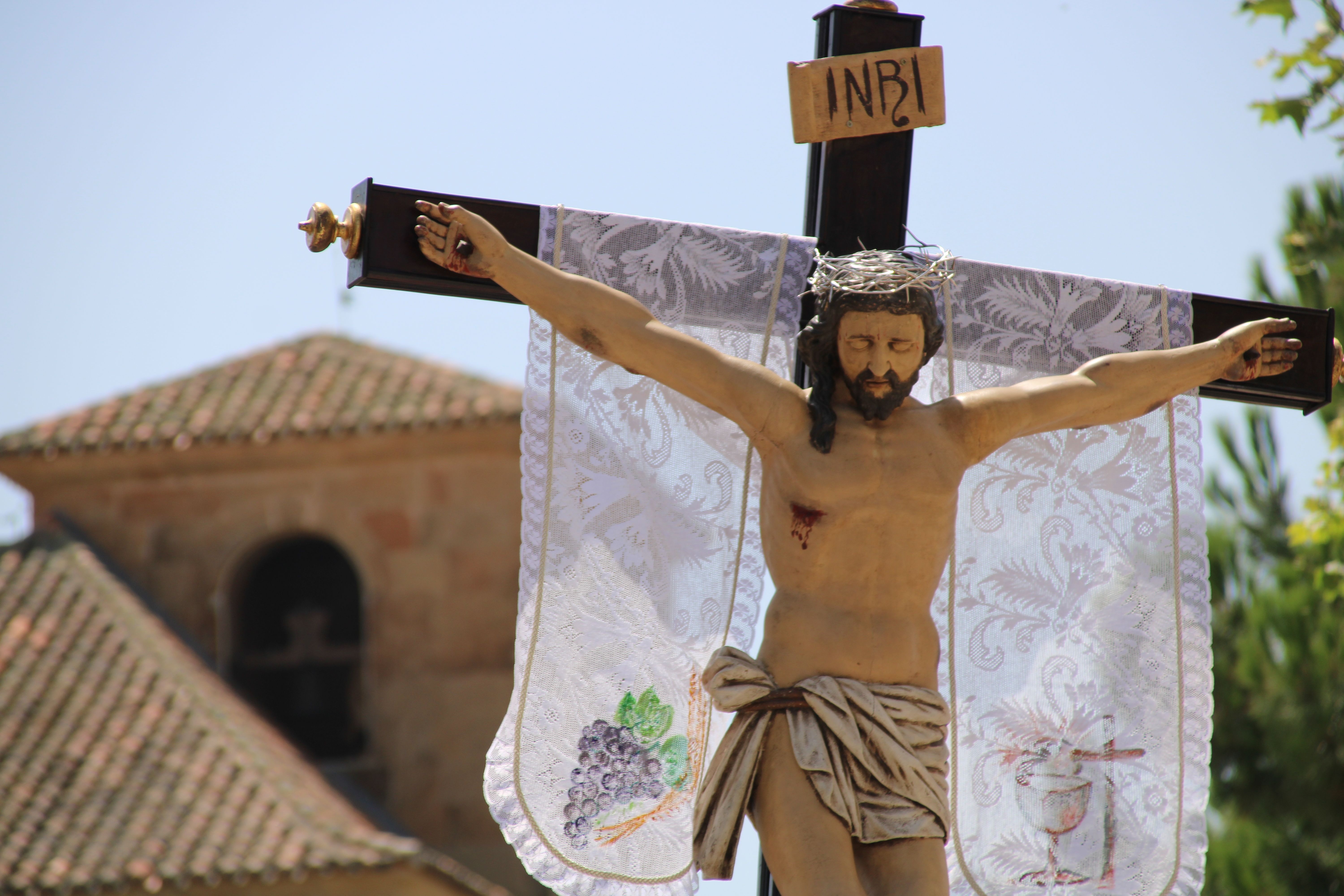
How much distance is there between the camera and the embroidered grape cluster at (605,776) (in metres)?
4.18

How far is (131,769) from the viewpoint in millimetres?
13562

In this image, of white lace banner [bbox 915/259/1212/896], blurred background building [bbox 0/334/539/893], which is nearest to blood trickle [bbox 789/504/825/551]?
white lace banner [bbox 915/259/1212/896]

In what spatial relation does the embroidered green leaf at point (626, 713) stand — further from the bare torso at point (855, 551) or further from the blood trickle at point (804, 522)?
the blood trickle at point (804, 522)

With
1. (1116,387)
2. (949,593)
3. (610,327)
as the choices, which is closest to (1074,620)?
(949,593)

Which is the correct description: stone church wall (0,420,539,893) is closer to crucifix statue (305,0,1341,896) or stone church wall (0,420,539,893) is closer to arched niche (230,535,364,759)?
arched niche (230,535,364,759)

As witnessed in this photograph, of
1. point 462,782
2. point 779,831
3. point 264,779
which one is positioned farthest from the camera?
point 462,782

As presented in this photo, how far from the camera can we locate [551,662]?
4.26 metres

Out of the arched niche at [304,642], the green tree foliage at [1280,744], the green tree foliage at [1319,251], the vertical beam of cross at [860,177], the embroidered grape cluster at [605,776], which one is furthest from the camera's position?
the arched niche at [304,642]

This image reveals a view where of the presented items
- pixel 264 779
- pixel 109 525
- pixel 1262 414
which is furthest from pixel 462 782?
pixel 1262 414

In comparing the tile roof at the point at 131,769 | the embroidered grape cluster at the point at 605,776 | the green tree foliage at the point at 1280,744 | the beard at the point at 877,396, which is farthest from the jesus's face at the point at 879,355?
the tile roof at the point at 131,769

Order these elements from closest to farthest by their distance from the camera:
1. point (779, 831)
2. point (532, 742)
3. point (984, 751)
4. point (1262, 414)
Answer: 1. point (779, 831)
2. point (532, 742)
3. point (984, 751)
4. point (1262, 414)

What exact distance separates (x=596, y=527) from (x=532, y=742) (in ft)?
1.57

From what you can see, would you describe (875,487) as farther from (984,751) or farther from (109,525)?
(109,525)

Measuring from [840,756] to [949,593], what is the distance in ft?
2.93
